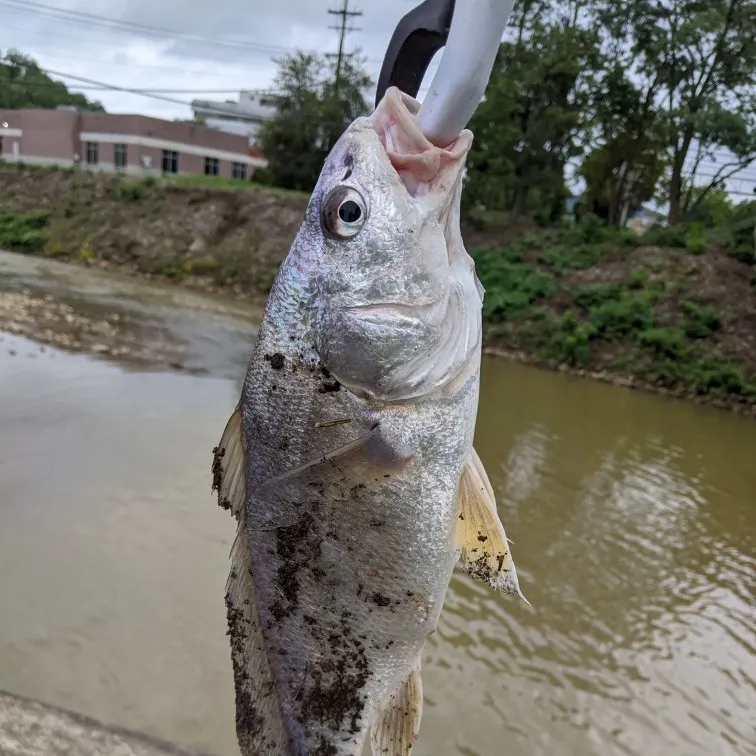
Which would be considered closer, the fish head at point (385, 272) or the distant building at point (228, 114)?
the fish head at point (385, 272)

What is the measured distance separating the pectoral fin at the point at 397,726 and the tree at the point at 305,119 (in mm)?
31234

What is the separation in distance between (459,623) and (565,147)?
2439 centimetres

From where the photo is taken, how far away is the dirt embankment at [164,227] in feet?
78.2

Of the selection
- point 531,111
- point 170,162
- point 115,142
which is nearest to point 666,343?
point 531,111

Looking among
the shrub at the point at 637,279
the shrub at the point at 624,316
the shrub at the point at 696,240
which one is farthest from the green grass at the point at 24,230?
the shrub at the point at 696,240

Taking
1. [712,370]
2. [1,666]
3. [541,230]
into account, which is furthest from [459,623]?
[541,230]

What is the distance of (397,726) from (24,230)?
94.1 feet

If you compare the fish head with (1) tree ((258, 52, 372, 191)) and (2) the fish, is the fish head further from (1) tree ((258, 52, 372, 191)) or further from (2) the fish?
(1) tree ((258, 52, 372, 191))

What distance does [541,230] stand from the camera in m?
23.5

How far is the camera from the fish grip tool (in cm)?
130

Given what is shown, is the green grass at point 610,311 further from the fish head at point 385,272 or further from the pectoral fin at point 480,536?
the fish head at point 385,272

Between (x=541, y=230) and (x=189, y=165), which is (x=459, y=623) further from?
(x=189, y=165)

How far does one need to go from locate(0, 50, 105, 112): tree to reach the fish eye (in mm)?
66448

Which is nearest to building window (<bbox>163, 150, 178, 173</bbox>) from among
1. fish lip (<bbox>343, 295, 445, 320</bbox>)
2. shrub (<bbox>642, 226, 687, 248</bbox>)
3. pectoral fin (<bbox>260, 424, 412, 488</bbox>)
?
shrub (<bbox>642, 226, 687, 248</bbox>)
